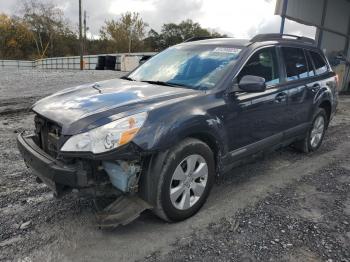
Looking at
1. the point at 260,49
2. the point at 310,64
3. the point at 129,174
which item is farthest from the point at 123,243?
the point at 310,64

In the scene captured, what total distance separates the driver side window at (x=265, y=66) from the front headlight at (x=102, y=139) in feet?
5.47

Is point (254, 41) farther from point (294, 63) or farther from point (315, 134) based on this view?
point (315, 134)

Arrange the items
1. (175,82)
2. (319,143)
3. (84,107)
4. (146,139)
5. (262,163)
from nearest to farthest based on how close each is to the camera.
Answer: (146,139)
(84,107)
(175,82)
(262,163)
(319,143)

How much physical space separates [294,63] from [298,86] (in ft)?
1.13

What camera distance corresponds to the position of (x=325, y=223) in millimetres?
3537

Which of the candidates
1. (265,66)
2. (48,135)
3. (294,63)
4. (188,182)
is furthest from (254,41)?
(48,135)

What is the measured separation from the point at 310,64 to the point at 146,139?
3.62 metres

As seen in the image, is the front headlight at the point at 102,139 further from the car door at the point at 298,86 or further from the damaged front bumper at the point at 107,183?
the car door at the point at 298,86

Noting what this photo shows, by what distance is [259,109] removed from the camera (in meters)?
4.10

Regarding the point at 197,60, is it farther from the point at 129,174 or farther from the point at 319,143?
the point at 319,143

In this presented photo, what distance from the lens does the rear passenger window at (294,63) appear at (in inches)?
186

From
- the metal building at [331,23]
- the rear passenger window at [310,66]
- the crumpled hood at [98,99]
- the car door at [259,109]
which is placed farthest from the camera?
the metal building at [331,23]

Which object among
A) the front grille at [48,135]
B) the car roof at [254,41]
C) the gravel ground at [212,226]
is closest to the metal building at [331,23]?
the car roof at [254,41]

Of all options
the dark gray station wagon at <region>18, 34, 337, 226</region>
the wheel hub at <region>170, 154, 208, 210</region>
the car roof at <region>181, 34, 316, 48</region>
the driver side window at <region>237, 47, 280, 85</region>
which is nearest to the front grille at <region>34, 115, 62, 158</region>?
the dark gray station wagon at <region>18, 34, 337, 226</region>
